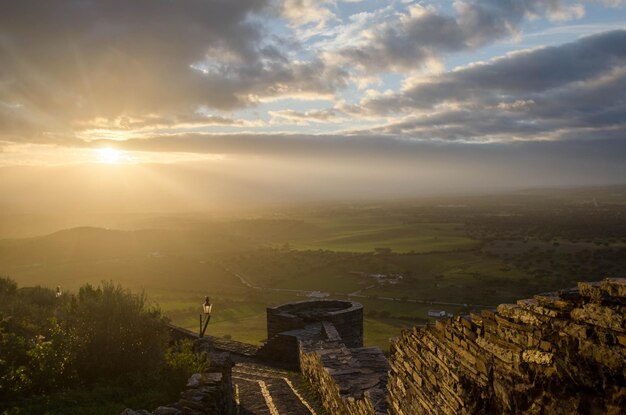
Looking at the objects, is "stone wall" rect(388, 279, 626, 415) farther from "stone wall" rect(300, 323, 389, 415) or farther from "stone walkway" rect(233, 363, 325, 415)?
"stone walkway" rect(233, 363, 325, 415)

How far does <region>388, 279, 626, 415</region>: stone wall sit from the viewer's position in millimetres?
3080

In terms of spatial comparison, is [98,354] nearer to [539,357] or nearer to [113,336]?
[113,336]

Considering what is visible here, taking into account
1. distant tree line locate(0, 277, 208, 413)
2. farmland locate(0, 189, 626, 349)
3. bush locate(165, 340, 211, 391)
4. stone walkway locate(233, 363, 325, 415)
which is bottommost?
farmland locate(0, 189, 626, 349)

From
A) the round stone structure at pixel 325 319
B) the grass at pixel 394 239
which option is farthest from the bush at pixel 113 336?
the grass at pixel 394 239

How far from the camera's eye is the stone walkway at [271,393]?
35.5ft

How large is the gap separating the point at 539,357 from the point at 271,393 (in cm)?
Answer: 969

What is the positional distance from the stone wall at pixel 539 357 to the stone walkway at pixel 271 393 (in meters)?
6.45

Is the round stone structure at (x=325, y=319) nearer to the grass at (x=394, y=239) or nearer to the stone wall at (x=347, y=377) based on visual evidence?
the stone wall at (x=347, y=377)

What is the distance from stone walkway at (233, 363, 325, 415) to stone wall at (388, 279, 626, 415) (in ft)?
21.2

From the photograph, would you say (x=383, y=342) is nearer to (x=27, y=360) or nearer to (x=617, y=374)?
(x=27, y=360)

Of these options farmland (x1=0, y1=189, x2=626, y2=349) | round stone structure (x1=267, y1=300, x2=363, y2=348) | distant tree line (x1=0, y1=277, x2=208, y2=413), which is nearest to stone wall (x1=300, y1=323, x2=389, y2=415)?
distant tree line (x1=0, y1=277, x2=208, y2=413)

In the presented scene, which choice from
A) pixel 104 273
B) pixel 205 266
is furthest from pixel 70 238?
pixel 205 266

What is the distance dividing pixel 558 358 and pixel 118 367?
8166 millimetres

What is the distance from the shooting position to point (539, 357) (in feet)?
11.7
